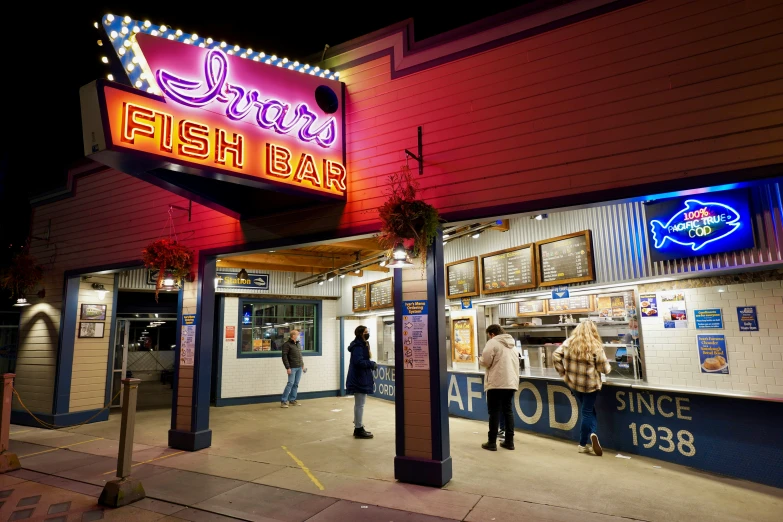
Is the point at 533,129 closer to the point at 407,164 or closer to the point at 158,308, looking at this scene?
the point at 407,164

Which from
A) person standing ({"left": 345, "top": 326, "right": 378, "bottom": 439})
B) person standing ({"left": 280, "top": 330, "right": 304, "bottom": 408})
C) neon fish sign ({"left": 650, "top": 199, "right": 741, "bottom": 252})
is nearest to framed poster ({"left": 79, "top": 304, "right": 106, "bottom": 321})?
person standing ({"left": 280, "top": 330, "right": 304, "bottom": 408})

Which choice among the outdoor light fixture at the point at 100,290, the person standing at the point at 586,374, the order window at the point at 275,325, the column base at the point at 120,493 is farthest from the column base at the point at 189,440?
the person standing at the point at 586,374

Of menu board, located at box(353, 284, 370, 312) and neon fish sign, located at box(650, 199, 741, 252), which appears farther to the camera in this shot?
menu board, located at box(353, 284, 370, 312)

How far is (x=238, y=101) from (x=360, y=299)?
7648 millimetres

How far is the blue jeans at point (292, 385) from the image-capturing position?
11.1 m

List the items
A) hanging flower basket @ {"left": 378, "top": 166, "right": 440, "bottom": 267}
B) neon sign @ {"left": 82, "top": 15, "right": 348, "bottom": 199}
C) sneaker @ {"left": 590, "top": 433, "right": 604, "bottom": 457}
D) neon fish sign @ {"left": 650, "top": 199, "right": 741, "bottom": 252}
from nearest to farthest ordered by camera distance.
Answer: neon sign @ {"left": 82, "top": 15, "right": 348, "bottom": 199} → hanging flower basket @ {"left": 378, "top": 166, "right": 440, "bottom": 267} → neon fish sign @ {"left": 650, "top": 199, "right": 741, "bottom": 252} → sneaker @ {"left": 590, "top": 433, "right": 604, "bottom": 457}

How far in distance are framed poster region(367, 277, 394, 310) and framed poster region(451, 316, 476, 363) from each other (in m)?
1.89

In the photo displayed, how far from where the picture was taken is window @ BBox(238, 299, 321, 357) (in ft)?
39.6

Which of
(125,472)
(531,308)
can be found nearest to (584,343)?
(531,308)

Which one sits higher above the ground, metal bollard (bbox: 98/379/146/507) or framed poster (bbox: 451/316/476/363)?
framed poster (bbox: 451/316/476/363)

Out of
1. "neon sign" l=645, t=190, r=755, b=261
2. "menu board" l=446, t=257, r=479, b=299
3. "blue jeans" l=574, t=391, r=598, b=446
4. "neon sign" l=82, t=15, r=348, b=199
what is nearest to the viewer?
"neon sign" l=82, t=15, r=348, b=199

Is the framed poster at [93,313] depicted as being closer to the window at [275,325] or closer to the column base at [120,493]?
the window at [275,325]

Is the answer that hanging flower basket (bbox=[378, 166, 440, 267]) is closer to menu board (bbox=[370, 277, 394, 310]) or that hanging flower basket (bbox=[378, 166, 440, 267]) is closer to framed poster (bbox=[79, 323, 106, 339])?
menu board (bbox=[370, 277, 394, 310])

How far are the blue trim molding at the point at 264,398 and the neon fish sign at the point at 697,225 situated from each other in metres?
9.26
